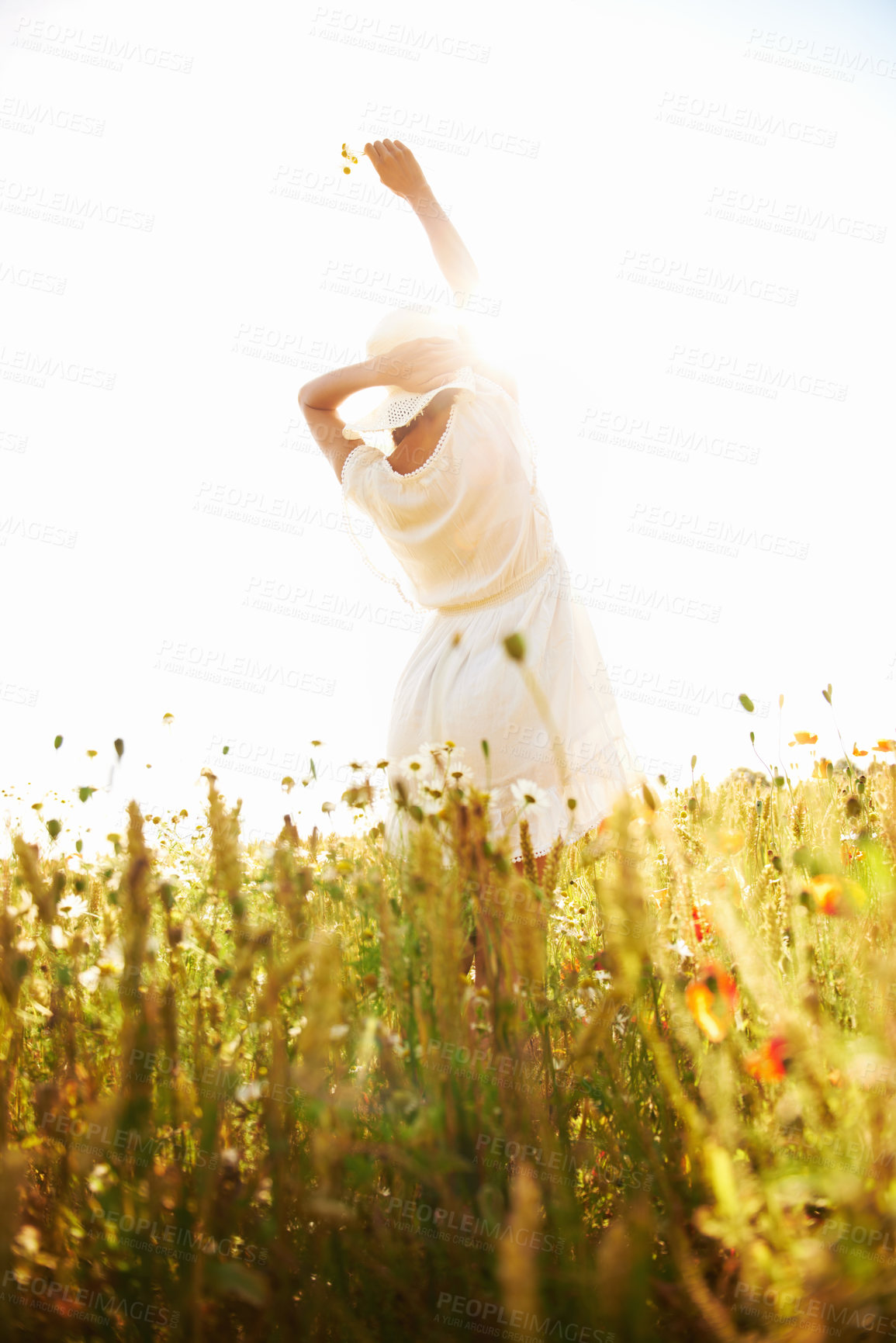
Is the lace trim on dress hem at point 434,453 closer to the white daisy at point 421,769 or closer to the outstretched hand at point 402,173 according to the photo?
the white daisy at point 421,769

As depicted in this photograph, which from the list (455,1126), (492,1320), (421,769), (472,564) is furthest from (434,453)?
(492,1320)

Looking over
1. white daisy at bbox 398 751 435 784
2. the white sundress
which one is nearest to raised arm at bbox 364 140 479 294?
the white sundress

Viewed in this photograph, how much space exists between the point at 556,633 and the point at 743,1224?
1815mm

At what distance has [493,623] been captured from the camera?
244cm

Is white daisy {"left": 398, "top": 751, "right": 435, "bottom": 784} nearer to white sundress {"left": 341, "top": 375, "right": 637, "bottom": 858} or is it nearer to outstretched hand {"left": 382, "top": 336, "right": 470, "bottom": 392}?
white sundress {"left": 341, "top": 375, "right": 637, "bottom": 858}

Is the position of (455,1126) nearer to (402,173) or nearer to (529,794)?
(529,794)

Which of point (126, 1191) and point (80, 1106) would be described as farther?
point (80, 1106)

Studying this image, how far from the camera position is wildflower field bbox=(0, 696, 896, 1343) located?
2.43 feet

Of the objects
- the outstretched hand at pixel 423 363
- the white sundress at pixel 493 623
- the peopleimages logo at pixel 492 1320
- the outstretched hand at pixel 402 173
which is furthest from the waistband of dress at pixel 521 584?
the peopleimages logo at pixel 492 1320

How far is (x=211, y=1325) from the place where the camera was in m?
0.88

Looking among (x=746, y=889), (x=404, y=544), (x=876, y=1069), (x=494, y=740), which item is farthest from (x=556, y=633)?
(x=876, y=1069)

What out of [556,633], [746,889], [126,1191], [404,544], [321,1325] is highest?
[404,544]

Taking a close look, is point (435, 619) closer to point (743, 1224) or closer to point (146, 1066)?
point (146, 1066)

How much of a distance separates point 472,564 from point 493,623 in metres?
0.23
